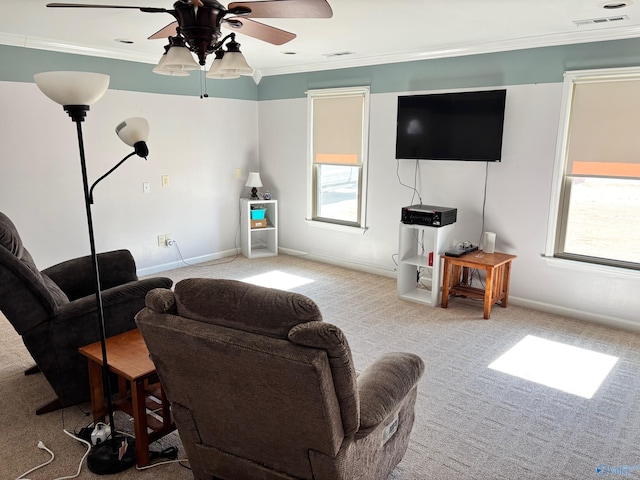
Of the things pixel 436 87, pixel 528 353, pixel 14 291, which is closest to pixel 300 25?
pixel 436 87

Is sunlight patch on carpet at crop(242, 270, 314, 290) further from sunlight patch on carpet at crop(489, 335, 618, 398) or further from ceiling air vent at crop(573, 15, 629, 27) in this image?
ceiling air vent at crop(573, 15, 629, 27)

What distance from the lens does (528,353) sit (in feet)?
11.6

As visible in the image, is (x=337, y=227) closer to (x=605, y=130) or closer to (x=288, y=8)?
(x=605, y=130)

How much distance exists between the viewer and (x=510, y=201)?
4410mm

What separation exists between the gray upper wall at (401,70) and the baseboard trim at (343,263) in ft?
6.34

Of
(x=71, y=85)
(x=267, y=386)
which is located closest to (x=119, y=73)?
(x=71, y=85)

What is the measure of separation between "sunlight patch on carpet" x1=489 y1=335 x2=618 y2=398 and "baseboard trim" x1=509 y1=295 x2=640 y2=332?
640mm

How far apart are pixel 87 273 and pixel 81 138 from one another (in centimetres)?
141

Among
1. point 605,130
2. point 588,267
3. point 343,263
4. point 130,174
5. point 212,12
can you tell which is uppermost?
point 212,12

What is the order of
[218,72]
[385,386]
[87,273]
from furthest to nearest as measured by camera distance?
[87,273]
[218,72]
[385,386]

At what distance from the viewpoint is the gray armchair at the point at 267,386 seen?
1.52 metres

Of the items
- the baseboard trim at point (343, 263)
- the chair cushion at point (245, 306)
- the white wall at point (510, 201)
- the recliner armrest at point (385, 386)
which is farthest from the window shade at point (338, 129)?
the chair cushion at point (245, 306)

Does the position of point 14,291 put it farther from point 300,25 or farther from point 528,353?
point 528,353

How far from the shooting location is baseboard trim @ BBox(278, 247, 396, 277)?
5469 millimetres
